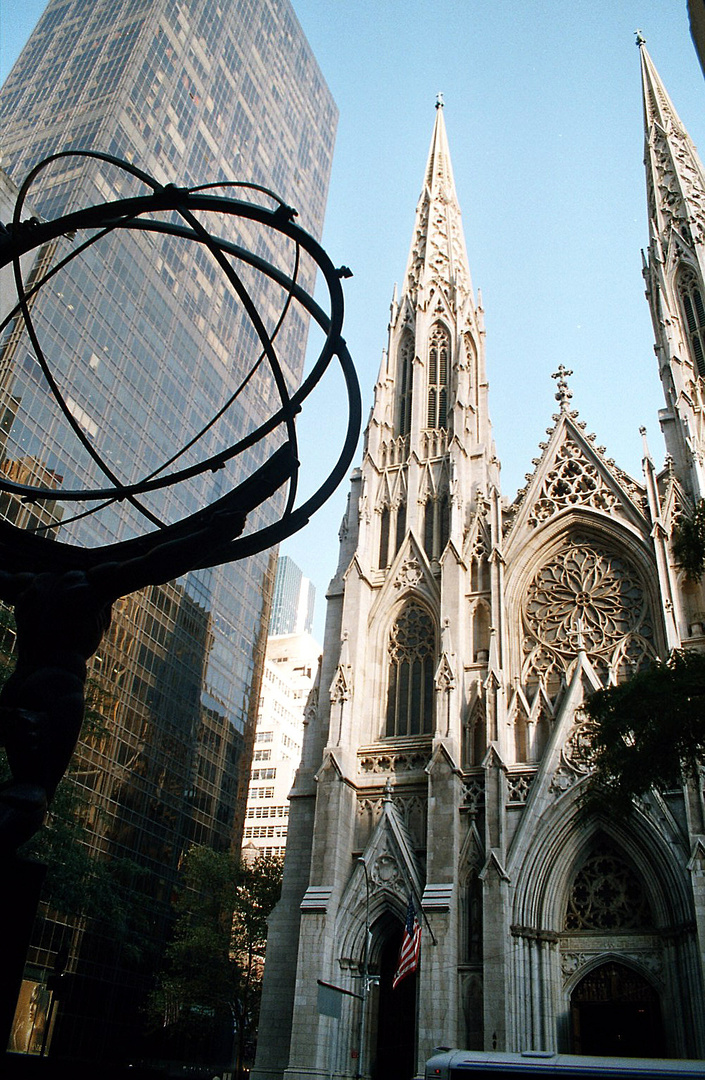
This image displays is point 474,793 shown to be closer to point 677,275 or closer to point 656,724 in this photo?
point 656,724

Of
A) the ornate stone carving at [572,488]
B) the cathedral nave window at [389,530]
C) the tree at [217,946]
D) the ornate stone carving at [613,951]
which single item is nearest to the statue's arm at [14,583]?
the ornate stone carving at [613,951]

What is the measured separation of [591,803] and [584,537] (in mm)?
11017

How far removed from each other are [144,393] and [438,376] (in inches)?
729

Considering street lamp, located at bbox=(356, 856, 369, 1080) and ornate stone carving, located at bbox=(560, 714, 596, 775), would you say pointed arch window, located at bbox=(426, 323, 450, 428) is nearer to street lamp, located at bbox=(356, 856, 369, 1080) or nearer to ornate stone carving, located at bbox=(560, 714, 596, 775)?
ornate stone carving, located at bbox=(560, 714, 596, 775)

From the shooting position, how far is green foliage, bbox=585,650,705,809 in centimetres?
1559

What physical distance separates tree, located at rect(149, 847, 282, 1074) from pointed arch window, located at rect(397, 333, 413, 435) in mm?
18804

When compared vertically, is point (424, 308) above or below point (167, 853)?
above

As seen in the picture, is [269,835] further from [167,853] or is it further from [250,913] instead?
[250,913]

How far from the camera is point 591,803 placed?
21328 millimetres

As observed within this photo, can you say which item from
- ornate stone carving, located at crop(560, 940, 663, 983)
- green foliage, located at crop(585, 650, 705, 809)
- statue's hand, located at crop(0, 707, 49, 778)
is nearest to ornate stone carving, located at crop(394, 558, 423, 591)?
ornate stone carving, located at crop(560, 940, 663, 983)

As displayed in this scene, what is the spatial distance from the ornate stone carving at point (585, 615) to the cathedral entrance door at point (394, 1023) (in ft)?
29.5

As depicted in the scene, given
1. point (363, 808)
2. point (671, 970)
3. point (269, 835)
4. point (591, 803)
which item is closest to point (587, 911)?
point (671, 970)

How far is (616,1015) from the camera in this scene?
885 inches

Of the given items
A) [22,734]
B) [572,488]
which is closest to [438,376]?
[572,488]
